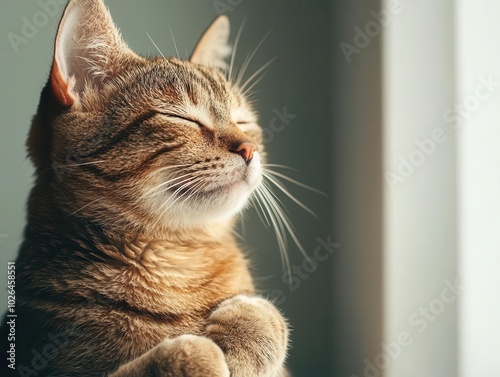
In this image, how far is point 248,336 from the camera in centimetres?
86

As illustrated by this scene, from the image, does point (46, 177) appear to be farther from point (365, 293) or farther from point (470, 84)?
point (470, 84)

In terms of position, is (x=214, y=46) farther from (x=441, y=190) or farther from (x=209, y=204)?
(x=441, y=190)

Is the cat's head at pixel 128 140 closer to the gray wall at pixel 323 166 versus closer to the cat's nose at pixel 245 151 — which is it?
the cat's nose at pixel 245 151

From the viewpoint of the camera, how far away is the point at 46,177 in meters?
0.96

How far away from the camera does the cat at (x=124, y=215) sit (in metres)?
0.85

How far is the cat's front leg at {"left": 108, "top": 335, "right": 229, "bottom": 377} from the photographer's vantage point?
0.75 meters

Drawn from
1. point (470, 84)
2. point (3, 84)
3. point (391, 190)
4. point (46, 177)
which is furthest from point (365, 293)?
point (3, 84)

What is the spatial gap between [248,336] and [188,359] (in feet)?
0.45

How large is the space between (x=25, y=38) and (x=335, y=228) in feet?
2.78

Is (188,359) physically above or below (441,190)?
below

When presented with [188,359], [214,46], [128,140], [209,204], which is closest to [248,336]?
[188,359]

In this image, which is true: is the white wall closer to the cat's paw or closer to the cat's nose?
the cat's nose

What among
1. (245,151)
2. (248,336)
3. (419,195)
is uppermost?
(245,151)

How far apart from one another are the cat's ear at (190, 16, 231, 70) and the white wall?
0.53 meters
